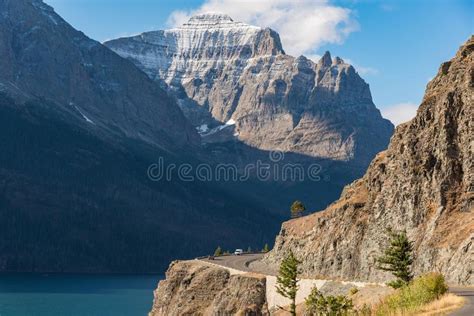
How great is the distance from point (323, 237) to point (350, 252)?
1050cm

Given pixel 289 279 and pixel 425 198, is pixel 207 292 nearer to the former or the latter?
pixel 289 279

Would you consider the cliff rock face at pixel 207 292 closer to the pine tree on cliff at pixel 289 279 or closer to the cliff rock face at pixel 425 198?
the cliff rock face at pixel 425 198

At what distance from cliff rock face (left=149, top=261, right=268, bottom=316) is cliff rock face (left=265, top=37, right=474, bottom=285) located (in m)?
8.28

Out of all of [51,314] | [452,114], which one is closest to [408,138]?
[452,114]

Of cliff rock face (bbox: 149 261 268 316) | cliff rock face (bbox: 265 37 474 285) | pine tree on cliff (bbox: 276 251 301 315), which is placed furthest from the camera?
cliff rock face (bbox: 149 261 268 316)

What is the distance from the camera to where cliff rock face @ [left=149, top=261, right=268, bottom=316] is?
105 meters

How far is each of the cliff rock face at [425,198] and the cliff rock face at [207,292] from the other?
828 cm

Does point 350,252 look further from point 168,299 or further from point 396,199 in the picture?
point 168,299

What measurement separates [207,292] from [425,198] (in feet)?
144

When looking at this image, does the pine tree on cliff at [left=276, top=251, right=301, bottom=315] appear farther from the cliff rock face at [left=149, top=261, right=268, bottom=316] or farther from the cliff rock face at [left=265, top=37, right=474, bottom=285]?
the cliff rock face at [left=149, top=261, right=268, bottom=316]

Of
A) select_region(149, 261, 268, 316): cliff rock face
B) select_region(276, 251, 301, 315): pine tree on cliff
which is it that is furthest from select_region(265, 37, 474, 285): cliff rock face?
select_region(149, 261, 268, 316): cliff rock face

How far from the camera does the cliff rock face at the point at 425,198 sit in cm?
7838

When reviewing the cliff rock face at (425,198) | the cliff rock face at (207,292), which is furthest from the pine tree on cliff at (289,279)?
the cliff rock face at (207,292)

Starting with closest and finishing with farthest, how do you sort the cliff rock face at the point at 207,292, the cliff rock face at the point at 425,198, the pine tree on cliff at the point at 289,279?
the cliff rock face at the point at 425,198
the pine tree on cliff at the point at 289,279
the cliff rock face at the point at 207,292
